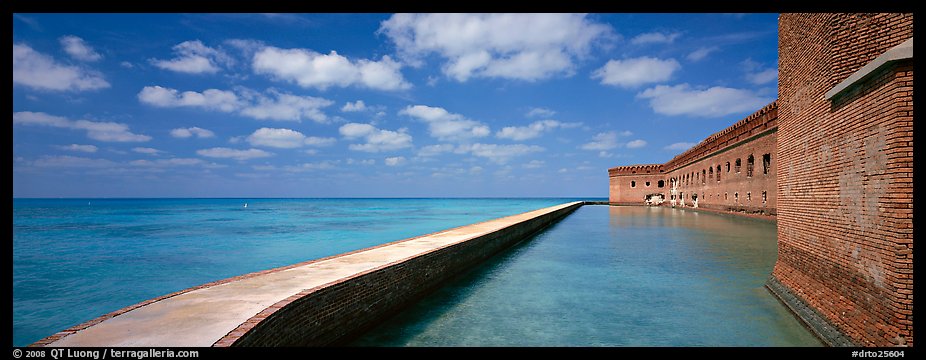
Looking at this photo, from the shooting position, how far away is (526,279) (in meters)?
8.67

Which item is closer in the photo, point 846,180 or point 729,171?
point 846,180

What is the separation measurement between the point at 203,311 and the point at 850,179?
20.6ft

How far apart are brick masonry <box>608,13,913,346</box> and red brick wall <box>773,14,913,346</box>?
0.03ft

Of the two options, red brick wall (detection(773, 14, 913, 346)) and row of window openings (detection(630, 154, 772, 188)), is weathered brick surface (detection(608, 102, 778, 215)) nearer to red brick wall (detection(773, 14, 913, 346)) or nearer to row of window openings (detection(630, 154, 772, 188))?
row of window openings (detection(630, 154, 772, 188))

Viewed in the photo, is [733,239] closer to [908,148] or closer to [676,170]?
[908,148]

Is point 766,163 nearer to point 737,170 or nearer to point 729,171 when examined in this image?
point 737,170

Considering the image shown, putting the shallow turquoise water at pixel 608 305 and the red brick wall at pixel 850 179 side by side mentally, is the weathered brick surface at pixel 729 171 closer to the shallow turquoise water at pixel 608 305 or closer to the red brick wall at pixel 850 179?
the shallow turquoise water at pixel 608 305

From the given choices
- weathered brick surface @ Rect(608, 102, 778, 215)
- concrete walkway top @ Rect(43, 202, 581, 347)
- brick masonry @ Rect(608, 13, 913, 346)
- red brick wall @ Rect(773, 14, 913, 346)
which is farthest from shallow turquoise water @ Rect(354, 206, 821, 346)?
weathered brick surface @ Rect(608, 102, 778, 215)

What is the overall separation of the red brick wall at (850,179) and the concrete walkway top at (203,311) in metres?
5.07

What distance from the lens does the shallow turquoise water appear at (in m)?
5.26

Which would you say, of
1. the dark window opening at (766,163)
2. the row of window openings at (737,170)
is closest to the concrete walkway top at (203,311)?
the dark window opening at (766,163)

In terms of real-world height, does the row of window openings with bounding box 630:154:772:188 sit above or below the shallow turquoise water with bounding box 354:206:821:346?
above

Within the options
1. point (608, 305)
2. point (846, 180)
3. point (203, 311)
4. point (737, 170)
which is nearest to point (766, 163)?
point (737, 170)

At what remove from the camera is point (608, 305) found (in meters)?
6.74
